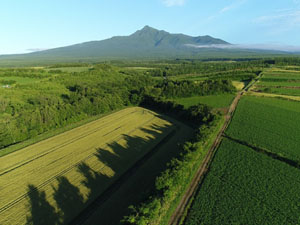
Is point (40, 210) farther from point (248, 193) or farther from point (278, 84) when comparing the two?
point (278, 84)

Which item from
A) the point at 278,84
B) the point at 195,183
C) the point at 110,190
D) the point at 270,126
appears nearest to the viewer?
the point at 195,183

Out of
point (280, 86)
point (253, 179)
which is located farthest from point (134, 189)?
point (280, 86)

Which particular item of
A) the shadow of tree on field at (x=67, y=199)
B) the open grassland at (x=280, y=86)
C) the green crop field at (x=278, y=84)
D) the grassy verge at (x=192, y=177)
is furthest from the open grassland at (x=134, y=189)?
the green crop field at (x=278, y=84)

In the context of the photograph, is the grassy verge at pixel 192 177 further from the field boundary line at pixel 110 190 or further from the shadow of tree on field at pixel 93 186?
the field boundary line at pixel 110 190

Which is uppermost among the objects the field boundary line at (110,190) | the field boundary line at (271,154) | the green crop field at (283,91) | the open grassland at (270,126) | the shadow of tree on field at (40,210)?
the green crop field at (283,91)

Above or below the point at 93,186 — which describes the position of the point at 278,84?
above

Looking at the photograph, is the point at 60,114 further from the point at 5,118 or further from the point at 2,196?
the point at 2,196

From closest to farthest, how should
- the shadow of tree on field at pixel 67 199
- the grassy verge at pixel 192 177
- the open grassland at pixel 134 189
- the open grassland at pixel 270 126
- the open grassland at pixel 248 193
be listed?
the open grassland at pixel 248 193
the grassy verge at pixel 192 177
the open grassland at pixel 134 189
the shadow of tree on field at pixel 67 199
the open grassland at pixel 270 126

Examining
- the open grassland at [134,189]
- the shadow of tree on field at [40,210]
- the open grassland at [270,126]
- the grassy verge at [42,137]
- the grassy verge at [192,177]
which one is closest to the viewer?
the grassy verge at [192,177]
